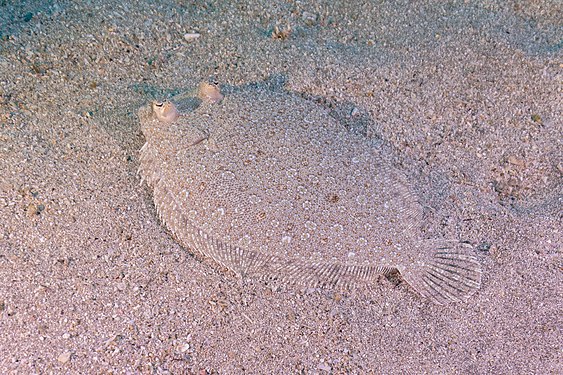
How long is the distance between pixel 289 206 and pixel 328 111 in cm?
115

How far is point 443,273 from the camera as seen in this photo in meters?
2.75

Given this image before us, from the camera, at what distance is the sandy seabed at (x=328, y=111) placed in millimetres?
2584

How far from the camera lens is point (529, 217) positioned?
3.11 meters

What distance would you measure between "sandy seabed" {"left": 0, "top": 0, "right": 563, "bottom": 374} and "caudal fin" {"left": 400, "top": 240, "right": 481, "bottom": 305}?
0.29 ft

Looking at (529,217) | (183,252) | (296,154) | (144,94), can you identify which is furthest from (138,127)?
(529,217)

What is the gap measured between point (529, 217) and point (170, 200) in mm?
2537

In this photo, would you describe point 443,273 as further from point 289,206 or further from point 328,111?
point 328,111

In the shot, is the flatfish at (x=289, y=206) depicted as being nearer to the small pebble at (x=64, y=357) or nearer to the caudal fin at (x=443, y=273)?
the caudal fin at (x=443, y=273)

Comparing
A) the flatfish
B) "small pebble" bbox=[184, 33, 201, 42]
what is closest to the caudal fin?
the flatfish

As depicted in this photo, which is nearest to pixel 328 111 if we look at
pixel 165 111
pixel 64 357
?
pixel 165 111

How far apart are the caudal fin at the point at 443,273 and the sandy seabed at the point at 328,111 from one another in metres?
0.09

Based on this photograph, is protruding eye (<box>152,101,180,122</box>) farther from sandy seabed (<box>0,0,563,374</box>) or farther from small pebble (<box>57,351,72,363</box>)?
small pebble (<box>57,351,72,363</box>)

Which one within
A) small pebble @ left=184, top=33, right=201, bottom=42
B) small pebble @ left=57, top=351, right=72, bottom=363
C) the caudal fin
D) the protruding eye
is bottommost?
small pebble @ left=57, top=351, right=72, bottom=363

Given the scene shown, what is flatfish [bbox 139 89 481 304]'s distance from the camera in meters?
2.66
